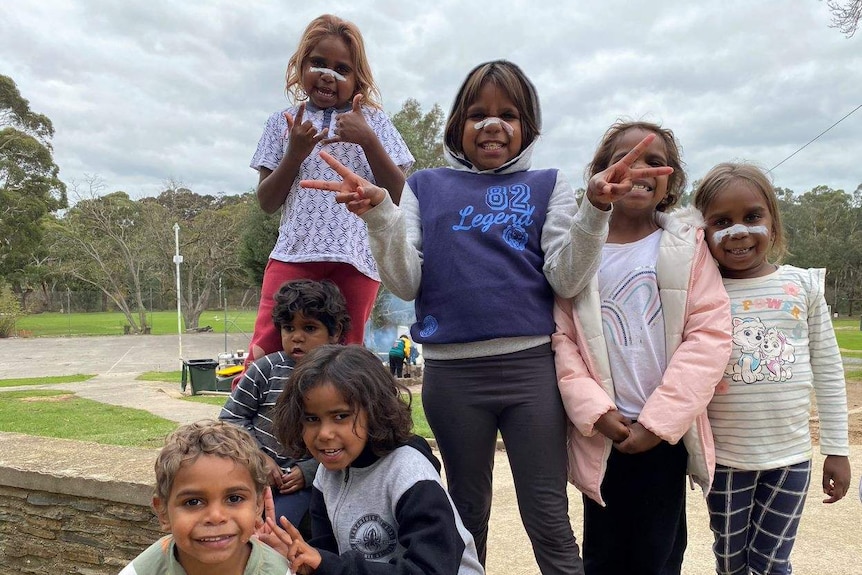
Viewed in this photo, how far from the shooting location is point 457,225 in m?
1.94

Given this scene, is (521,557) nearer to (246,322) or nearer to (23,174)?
(23,174)

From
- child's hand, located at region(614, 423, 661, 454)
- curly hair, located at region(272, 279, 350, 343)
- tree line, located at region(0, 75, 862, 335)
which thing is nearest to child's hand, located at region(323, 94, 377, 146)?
curly hair, located at region(272, 279, 350, 343)

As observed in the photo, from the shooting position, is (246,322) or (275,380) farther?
(246,322)

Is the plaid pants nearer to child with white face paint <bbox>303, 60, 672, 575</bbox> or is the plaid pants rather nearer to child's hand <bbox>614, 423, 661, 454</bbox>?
child's hand <bbox>614, 423, 661, 454</bbox>

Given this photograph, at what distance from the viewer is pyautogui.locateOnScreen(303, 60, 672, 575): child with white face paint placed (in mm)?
1819

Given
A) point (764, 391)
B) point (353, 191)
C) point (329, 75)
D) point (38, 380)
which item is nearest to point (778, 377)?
point (764, 391)

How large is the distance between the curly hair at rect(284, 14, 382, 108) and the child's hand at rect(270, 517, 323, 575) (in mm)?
1513

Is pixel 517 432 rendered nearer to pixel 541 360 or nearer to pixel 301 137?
pixel 541 360

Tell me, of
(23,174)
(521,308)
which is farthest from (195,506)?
(23,174)

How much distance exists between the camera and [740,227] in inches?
79.4

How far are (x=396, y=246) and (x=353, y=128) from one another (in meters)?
0.48

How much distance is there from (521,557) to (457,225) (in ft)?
8.18

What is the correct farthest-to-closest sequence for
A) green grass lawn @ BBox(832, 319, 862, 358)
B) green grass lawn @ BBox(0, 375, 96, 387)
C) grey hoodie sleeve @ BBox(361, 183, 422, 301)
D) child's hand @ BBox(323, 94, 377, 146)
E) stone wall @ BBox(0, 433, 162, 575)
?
green grass lawn @ BBox(832, 319, 862, 358), green grass lawn @ BBox(0, 375, 96, 387), stone wall @ BBox(0, 433, 162, 575), child's hand @ BBox(323, 94, 377, 146), grey hoodie sleeve @ BBox(361, 183, 422, 301)

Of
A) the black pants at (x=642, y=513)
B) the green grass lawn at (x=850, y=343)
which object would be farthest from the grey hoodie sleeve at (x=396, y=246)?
the green grass lawn at (x=850, y=343)
